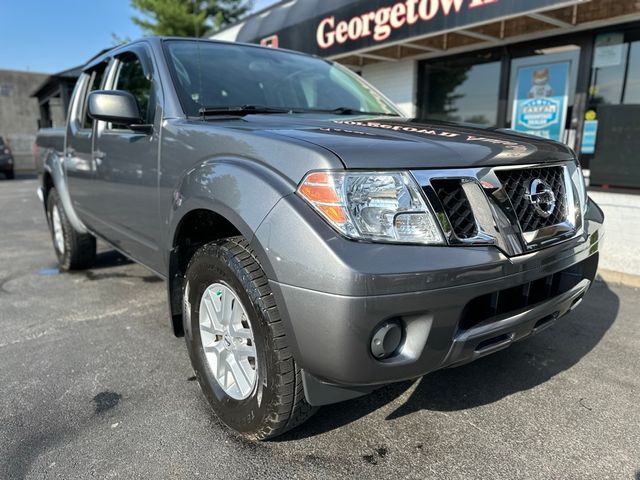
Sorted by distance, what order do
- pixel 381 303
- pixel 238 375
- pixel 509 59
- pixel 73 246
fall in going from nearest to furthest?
pixel 381 303
pixel 238 375
pixel 73 246
pixel 509 59

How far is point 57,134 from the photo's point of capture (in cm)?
441

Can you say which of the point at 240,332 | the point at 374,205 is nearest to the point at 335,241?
the point at 374,205

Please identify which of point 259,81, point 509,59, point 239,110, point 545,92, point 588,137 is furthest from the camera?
point 509,59

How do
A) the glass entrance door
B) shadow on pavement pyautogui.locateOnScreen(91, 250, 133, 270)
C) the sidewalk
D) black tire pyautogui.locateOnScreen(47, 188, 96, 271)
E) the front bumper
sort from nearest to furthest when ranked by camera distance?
the front bumper
black tire pyautogui.locateOnScreen(47, 188, 96, 271)
the sidewalk
shadow on pavement pyautogui.locateOnScreen(91, 250, 133, 270)
the glass entrance door

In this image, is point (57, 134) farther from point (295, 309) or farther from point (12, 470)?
point (295, 309)

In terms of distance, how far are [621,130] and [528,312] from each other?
3.91 m

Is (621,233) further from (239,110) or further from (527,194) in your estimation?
(239,110)

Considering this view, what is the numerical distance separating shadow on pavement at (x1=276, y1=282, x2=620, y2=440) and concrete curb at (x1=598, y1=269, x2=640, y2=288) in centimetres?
144

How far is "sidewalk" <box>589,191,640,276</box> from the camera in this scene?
462 cm

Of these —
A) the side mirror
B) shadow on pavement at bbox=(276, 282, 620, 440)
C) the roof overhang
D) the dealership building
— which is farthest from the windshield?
the roof overhang

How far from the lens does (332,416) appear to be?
2.21m

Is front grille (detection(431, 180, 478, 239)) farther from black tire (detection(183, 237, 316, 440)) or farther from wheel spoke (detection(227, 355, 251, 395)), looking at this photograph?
wheel spoke (detection(227, 355, 251, 395))

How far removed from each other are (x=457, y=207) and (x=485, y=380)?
131 cm

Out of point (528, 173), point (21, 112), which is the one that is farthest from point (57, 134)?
point (21, 112)
